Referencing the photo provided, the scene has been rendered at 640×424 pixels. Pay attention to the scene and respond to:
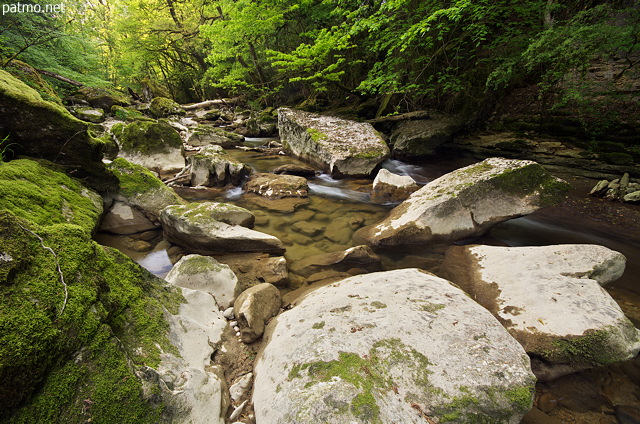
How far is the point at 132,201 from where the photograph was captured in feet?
15.0

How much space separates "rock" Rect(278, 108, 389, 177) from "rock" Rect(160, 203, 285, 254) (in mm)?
4167

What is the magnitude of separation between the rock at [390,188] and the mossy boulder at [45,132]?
5664 mm

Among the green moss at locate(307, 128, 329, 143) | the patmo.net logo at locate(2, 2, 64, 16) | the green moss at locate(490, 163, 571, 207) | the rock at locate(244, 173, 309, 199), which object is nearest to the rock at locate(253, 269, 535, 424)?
the green moss at locate(490, 163, 571, 207)

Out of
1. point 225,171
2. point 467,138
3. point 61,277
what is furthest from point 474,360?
point 467,138

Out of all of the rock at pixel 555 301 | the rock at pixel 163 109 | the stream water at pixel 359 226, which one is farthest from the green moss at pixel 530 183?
the rock at pixel 163 109

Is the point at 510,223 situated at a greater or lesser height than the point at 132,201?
lesser

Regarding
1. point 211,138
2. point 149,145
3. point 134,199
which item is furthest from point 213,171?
point 211,138

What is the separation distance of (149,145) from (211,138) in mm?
3818

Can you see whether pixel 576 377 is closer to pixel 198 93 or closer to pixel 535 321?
pixel 535 321

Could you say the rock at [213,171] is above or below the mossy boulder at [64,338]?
below

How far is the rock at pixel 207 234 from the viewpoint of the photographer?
3.99m

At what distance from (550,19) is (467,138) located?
3.92 m

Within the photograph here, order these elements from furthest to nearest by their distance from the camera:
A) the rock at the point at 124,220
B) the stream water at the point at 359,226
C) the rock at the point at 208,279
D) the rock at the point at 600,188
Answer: the rock at the point at 600,188 < the rock at the point at 124,220 < the rock at the point at 208,279 < the stream water at the point at 359,226

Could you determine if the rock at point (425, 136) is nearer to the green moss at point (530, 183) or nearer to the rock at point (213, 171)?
the green moss at point (530, 183)
